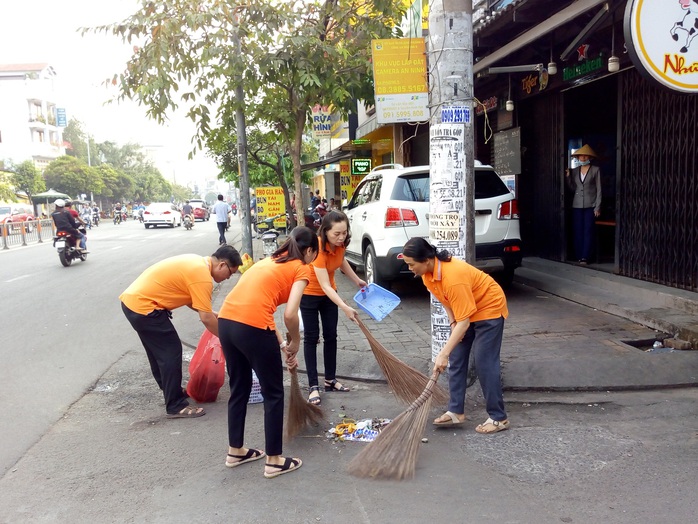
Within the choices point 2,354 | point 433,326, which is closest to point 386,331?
point 433,326

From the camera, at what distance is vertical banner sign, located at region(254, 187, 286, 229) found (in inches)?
766

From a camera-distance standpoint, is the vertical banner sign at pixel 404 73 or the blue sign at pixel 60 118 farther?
the blue sign at pixel 60 118

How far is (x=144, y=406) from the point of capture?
187 inches

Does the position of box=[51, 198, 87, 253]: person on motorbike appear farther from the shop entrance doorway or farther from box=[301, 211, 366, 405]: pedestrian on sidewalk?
box=[301, 211, 366, 405]: pedestrian on sidewalk

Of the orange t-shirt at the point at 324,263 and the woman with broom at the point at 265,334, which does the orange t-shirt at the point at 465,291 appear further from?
the orange t-shirt at the point at 324,263

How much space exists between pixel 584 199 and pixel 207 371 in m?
Answer: 6.27

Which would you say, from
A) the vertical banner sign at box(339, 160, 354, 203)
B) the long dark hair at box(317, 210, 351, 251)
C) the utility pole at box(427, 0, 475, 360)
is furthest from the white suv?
the vertical banner sign at box(339, 160, 354, 203)

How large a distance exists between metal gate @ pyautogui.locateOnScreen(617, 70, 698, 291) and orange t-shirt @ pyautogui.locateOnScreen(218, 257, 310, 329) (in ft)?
16.8

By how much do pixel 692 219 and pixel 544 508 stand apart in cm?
484

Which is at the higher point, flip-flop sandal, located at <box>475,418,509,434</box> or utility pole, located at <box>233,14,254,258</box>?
utility pole, located at <box>233,14,254,258</box>

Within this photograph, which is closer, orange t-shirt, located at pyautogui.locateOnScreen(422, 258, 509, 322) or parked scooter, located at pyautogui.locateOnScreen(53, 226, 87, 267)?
orange t-shirt, located at pyautogui.locateOnScreen(422, 258, 509, 322)

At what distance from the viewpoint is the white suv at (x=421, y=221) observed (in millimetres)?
7352

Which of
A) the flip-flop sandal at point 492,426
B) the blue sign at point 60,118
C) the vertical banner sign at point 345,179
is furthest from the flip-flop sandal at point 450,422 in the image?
the blue sign at point 60,118

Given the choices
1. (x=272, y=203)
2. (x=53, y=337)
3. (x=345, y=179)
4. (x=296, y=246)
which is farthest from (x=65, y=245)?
(x=296, y=246)
